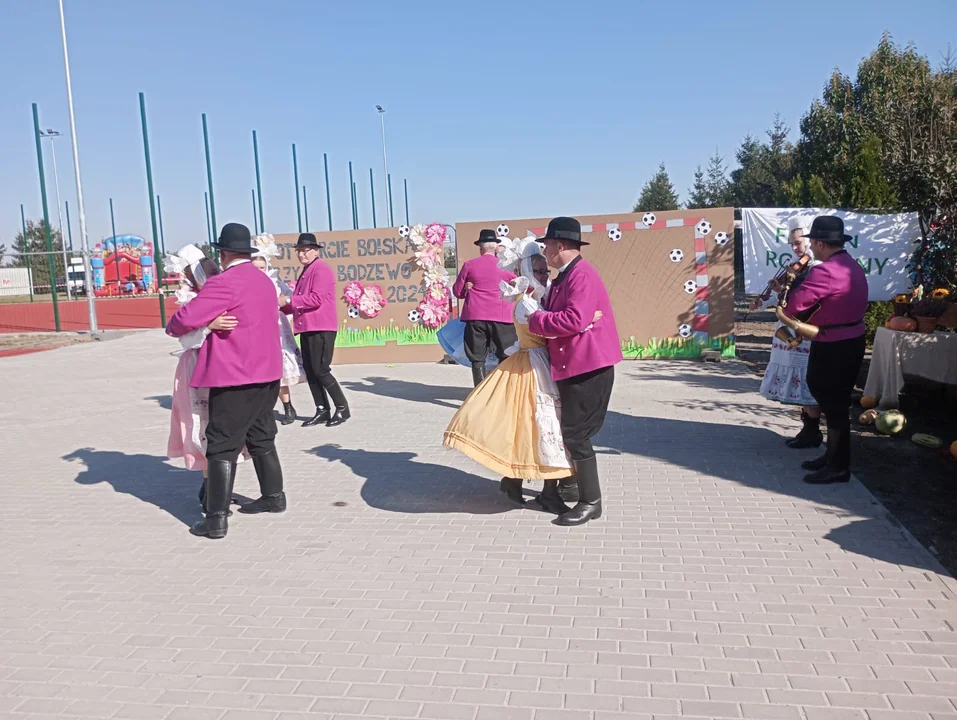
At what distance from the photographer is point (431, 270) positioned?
42.4 ft

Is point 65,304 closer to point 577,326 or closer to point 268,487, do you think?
point 268,487

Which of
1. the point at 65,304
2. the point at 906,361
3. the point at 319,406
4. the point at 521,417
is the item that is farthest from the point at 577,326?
the point at 65,304

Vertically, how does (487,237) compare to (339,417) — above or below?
above

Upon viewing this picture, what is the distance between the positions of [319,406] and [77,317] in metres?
25.1

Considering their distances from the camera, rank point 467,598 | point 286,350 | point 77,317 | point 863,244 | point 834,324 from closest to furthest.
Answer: point 467,598 < point 834,324 < point 286,350 < point 863,244 < point 77,317

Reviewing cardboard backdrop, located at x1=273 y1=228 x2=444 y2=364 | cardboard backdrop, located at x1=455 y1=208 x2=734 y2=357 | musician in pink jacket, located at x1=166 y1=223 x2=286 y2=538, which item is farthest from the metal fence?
musician in pink jacket, located at x1=166 y1=223 x2=286 y2=538

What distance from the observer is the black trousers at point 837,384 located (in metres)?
5.42

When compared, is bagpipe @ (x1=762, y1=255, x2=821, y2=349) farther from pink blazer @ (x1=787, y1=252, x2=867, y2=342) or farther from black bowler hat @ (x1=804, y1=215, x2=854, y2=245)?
black bowler hat @ (x1=804, y1=215, x2=854, y2=245)

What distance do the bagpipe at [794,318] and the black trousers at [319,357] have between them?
175 inches

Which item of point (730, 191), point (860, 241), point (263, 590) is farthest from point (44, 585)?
point (730, 191)

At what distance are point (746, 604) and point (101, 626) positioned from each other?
317 cm

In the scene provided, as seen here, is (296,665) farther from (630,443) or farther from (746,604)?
(630,443)

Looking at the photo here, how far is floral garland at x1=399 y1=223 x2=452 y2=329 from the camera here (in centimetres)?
1292

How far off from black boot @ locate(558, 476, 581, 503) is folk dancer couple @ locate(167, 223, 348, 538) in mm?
2027
